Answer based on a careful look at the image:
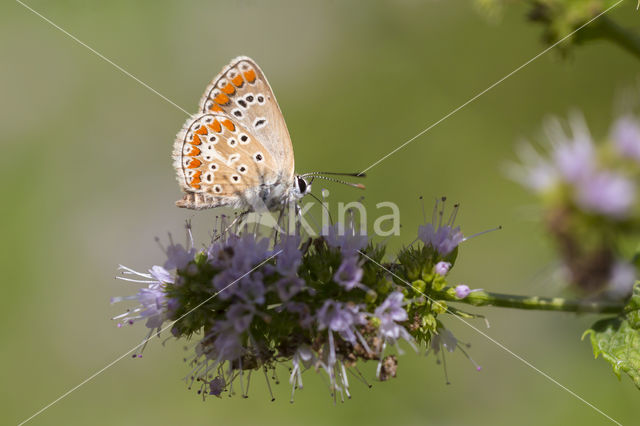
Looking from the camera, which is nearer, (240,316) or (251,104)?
(240,316)

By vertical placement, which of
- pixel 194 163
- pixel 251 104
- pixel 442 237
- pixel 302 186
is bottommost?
pixel 442 237

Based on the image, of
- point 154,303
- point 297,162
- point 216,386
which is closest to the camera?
point 154,303

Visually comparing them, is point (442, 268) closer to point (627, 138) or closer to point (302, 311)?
point (302, 311)

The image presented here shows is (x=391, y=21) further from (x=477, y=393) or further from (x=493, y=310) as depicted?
Result: (x=477, y=393)

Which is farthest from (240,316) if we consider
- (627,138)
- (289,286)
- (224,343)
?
(627,138)

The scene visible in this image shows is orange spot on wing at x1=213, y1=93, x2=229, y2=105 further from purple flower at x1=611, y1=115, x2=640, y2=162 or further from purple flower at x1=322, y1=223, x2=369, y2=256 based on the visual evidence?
purple flower at x1=611, y1=115, x2=640, y2=162

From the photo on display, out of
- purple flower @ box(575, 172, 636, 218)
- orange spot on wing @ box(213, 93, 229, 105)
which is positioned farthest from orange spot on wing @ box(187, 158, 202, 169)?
purple flower @ box(575, 172, 636, 218)

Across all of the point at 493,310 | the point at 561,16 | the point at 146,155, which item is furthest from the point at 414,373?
the point at 146,155

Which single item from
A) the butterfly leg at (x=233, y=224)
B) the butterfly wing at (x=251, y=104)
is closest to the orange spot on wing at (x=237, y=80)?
the butterfly wing at (x=251, y=104)
